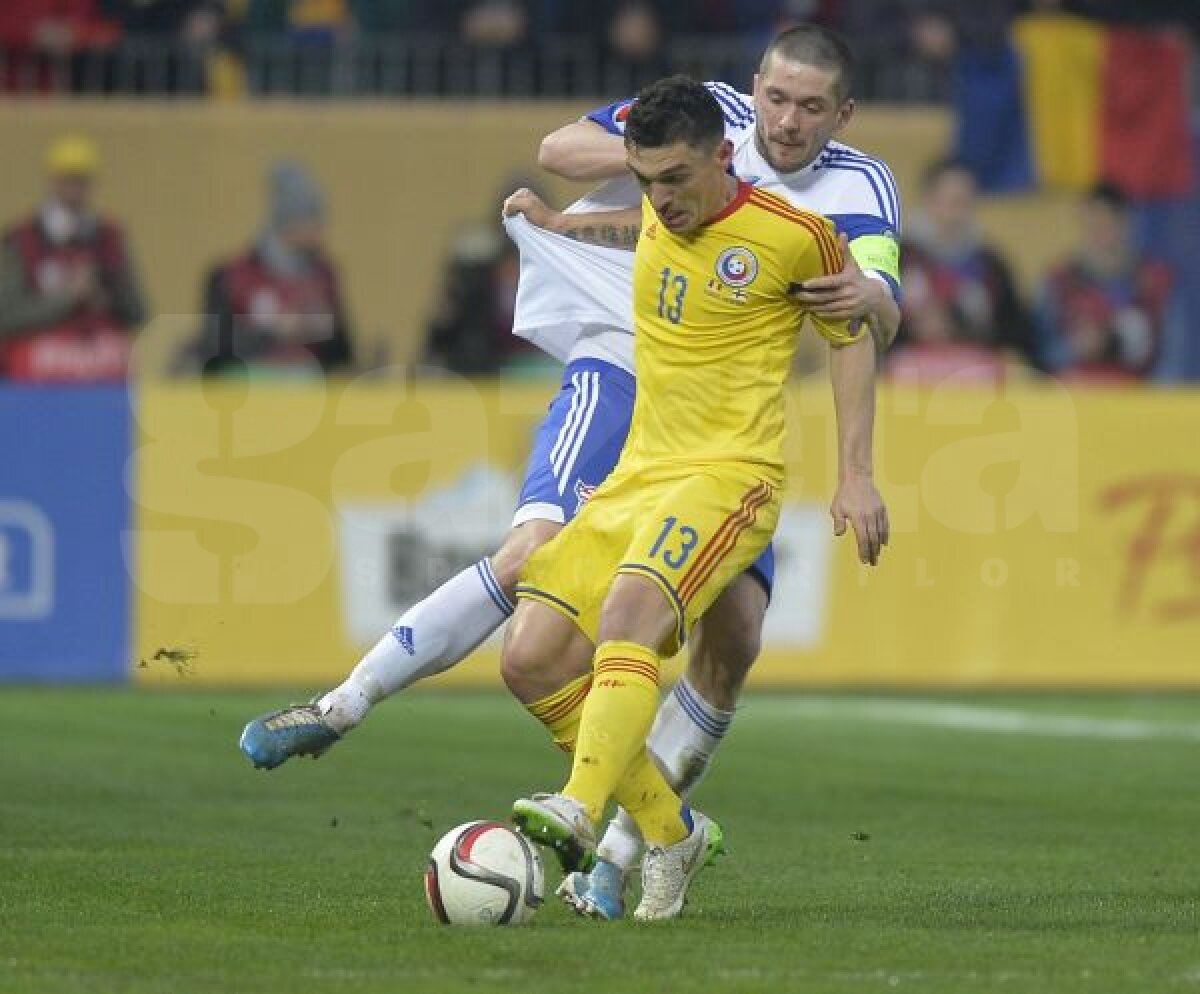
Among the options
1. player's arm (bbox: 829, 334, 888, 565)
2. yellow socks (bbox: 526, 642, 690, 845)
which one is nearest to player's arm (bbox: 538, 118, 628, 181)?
player's arm (bbox: 829, 334, 888, 565)

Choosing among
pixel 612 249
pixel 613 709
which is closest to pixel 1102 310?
pixel 612 249

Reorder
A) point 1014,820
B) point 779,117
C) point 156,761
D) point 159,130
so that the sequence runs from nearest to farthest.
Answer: point 779,117, point 1014,820, point 156,761, point 159,130

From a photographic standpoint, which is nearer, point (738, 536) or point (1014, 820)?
point (738, 536)

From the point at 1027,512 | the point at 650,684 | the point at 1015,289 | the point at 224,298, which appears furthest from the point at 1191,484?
the point at 650,684

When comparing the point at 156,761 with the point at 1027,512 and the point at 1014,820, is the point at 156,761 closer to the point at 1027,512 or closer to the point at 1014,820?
the point at 1014,820

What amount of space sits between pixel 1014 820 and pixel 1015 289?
328 inches

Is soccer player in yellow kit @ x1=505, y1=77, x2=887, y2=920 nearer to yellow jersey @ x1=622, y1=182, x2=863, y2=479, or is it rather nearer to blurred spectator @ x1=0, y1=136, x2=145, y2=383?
yellow jersey @ x1=622, y1=182, x2=863, y2=479

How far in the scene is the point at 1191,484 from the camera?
16656 millimetres

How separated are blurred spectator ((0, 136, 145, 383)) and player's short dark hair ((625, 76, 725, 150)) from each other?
1051 cm

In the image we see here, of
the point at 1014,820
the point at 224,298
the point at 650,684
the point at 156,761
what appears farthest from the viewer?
the point at 224,298

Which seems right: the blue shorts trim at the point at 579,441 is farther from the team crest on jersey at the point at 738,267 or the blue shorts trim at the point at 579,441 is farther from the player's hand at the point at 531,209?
the team crest on jersey at the point at 738,267

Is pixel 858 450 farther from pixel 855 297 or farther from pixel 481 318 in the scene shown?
pixel 481 318

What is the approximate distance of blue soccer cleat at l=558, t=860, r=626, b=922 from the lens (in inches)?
292

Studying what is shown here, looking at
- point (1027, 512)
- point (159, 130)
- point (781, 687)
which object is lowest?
point (781, 687)
